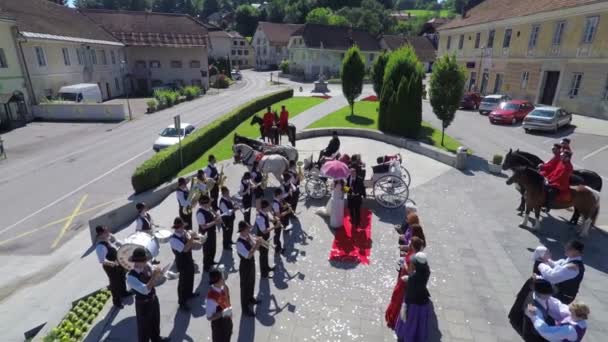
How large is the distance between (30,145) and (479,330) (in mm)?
26668

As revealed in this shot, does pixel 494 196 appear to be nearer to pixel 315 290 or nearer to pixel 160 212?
pixel 315 290

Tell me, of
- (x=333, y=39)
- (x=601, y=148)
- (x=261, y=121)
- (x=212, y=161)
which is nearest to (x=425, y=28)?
(x=333, y=39)

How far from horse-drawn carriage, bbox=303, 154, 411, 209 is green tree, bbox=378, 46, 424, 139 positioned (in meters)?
7.97

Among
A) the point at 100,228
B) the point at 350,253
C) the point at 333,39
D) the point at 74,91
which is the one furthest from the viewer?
the point at 333,39

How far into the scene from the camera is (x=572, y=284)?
5.57 meters

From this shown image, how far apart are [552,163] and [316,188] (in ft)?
23.9

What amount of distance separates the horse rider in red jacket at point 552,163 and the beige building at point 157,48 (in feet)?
152

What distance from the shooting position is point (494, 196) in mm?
12633

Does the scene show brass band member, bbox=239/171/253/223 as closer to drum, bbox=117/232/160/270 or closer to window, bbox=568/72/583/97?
drum, bbox=117/232/160/270

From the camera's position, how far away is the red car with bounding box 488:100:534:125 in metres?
24.4

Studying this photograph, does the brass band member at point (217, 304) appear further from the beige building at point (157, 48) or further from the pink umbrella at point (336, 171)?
the beige building at point (157, 48)

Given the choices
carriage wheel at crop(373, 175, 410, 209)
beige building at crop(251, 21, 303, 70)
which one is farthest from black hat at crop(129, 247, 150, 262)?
beige building at crop(251, 21, 303, 70)

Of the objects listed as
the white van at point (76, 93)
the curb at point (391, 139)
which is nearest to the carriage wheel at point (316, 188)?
the curb at point (391, 139)

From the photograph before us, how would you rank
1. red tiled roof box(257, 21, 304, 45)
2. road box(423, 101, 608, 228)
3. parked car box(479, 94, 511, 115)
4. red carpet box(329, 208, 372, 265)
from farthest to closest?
red tiled roof box(257, 21, 304, 45)
parked car box(479, 94, 511, 115)
road box(423, 101, 608, 228)
red carpet box(329, 208, 372, 265)
